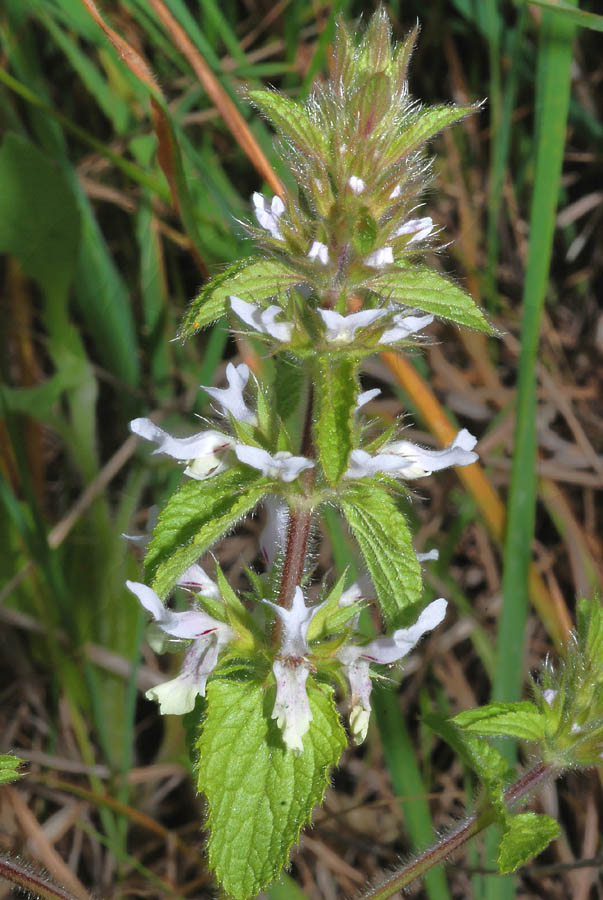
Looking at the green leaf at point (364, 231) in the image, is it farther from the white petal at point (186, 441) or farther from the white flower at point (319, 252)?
the white petal at point (186, 441)

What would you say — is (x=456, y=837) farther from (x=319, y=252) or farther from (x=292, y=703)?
(x=319, y=252)

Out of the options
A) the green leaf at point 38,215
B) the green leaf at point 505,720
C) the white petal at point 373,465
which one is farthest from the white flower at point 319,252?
the green leaf at point 38,215

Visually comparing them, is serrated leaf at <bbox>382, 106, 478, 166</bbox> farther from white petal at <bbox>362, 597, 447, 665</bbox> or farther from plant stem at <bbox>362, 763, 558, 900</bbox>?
plant stem at <bbox>362, 763, 558, 900</bbox>

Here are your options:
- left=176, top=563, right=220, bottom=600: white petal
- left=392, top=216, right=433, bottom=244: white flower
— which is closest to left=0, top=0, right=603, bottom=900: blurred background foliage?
left=176, top=563, right=220, bottom=600: white petal

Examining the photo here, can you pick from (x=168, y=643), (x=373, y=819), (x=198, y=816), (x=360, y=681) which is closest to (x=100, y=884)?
(x=198, y=816)

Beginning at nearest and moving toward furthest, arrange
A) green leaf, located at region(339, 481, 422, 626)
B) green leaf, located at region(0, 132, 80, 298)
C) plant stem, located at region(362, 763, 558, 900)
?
green leaf, located at region(339, 481, 422, 626) → plant stem, located at region(362, 763, 558, 900) → green leaf, located at region(0, 132, 80, 298)

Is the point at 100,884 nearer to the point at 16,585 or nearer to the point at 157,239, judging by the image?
the point at 16,585

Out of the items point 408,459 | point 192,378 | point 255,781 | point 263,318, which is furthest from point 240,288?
point 192,378
